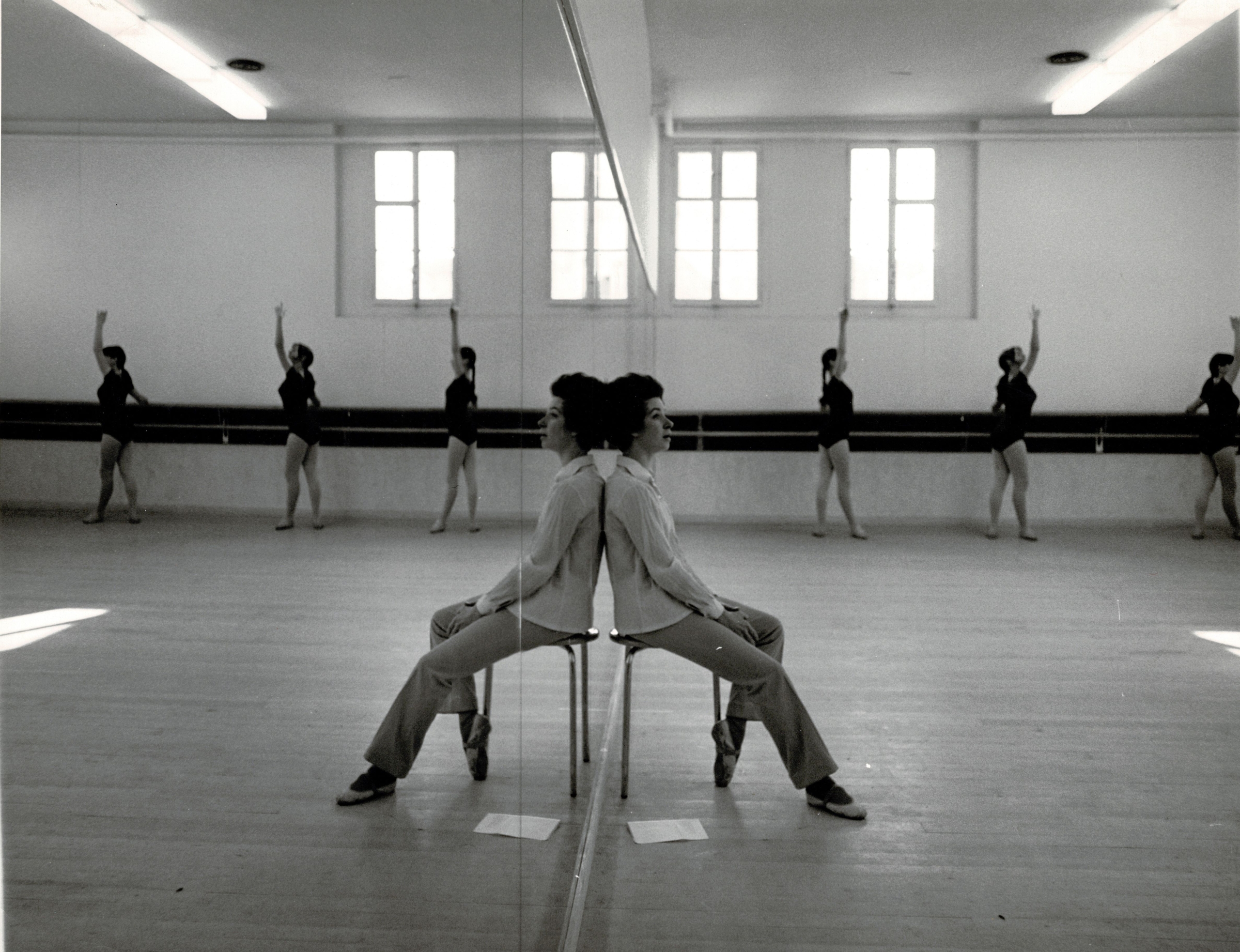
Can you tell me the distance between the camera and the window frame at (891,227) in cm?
952

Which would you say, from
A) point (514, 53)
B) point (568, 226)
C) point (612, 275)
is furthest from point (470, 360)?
point (612, 275)

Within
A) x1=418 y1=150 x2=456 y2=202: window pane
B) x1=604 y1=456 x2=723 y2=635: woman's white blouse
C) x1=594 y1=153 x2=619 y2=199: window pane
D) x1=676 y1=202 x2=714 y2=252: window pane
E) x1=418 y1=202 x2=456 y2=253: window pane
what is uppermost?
x1=676 y1=202 x2=714 y2=252: window pane

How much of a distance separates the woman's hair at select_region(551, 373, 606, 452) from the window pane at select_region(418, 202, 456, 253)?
110 centimetres

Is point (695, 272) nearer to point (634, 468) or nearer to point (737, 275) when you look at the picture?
point (737, 275)

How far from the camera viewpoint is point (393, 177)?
0.85 metres

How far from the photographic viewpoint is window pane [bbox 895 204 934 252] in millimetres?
9516

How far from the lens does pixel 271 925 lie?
68 centimetres

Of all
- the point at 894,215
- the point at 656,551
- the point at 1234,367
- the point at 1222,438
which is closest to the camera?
the point at 656,551

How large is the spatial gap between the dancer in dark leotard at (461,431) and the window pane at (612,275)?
160cm

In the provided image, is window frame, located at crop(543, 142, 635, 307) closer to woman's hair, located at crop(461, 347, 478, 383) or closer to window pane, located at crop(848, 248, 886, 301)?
woman's hair, located at crop(461, 347, 478, 383)

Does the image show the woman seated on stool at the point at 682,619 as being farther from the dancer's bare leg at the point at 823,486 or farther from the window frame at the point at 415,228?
the dancer's bare leg at the point at 823,486

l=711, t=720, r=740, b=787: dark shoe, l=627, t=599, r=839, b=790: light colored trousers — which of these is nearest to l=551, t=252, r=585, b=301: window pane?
l=627, t=599, r=839, b=790: light colored trousers

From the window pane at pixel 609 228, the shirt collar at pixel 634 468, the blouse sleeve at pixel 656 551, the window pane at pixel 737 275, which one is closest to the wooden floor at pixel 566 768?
the blouse sleeve at pixel 656 551

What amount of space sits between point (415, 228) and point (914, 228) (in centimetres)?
924
